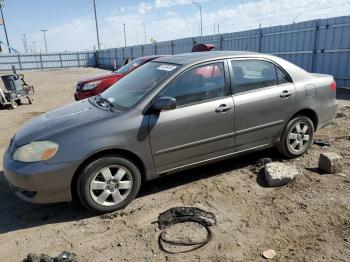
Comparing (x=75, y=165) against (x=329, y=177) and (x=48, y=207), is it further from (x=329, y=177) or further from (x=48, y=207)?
(x=329, y=177)

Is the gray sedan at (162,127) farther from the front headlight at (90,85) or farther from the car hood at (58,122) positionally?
the front headlight at (90,85)

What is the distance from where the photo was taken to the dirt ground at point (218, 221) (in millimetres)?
3056

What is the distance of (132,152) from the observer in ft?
12.3

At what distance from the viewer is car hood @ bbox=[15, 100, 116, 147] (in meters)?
3.68

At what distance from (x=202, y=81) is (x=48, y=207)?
246 centimetres

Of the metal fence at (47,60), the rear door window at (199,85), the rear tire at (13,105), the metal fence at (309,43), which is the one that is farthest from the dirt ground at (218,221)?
the metal fence at (47,60)

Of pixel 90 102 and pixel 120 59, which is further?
pixel 120 59

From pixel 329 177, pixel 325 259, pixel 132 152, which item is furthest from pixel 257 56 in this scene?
pixel 325 259

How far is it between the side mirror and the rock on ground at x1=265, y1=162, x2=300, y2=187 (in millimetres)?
1565

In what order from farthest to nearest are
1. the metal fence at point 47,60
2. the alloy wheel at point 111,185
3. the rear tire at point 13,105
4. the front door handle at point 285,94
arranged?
the metal fence at point 47,60, the rear tire at point 13,105, the front door handle at point 285,94, the alloy wheel at point 111,185

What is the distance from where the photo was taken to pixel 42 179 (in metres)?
3.44

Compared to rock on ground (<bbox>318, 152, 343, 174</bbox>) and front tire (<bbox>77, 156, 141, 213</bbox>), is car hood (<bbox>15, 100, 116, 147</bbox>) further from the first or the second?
rock on ground (<bbox>318, 152, 343, 174</bbox>)

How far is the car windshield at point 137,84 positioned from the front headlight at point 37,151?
953 millimetres

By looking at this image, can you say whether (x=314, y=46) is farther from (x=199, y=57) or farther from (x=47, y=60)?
(x=47, y=60)
